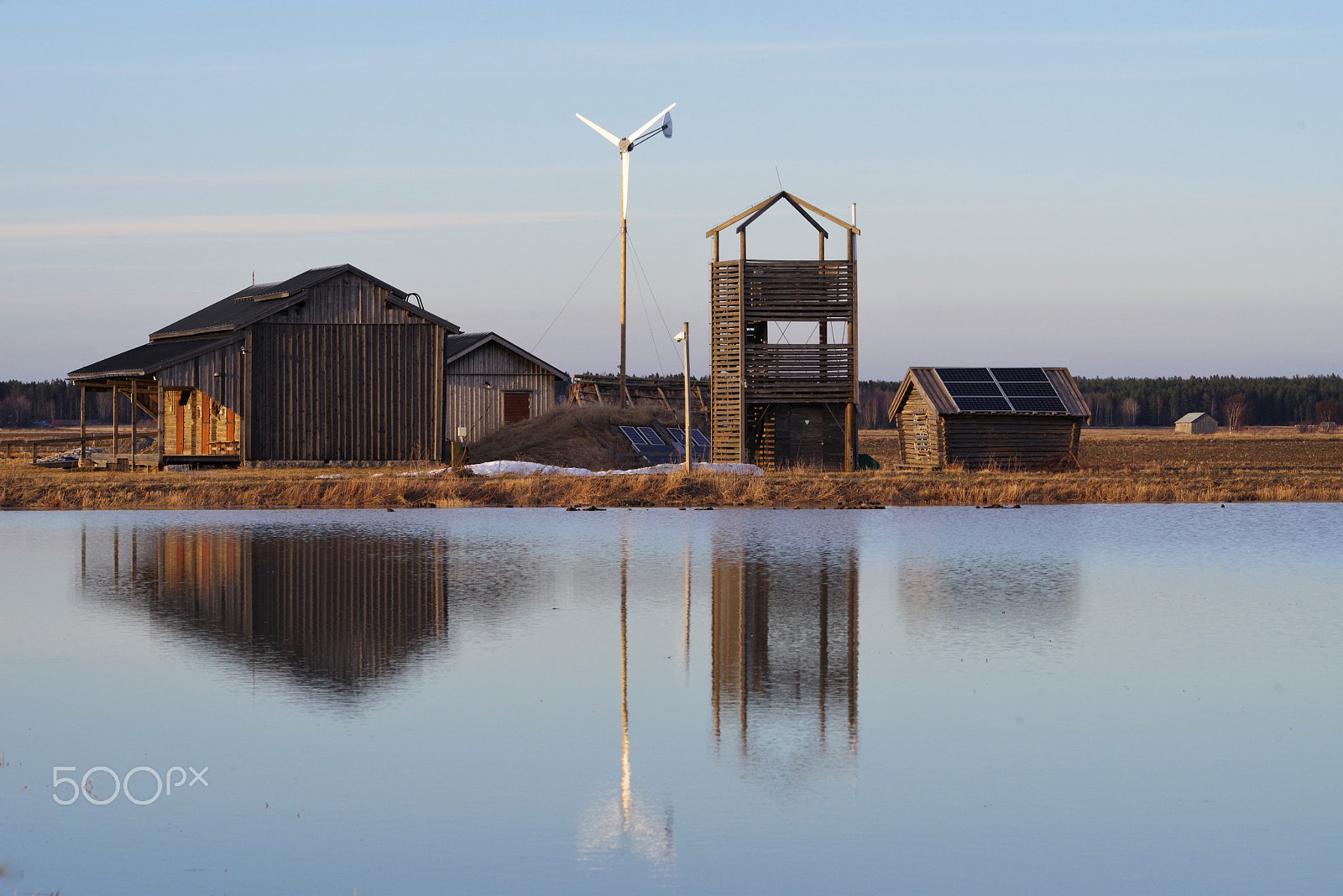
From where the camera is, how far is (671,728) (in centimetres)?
1055

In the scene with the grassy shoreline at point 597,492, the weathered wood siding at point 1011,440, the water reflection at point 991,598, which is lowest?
the water reflection at point 991,598

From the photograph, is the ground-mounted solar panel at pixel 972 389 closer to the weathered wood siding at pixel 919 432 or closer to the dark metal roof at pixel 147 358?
the weathered wood siding at pixel 919 432

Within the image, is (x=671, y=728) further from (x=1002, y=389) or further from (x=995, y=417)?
(x=1002, y=389)

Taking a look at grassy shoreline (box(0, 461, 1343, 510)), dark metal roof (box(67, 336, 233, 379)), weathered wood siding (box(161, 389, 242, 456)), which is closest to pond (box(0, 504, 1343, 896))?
grassy shoreline (box(0, 461, 1343, 510))

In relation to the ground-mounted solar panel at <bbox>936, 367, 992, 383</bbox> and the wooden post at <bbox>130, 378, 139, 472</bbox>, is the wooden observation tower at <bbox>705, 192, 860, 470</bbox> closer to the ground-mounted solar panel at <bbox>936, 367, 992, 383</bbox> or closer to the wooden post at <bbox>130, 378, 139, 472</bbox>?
the ground-mounted solar panel at <bbox>936, 367, 992, 383</bbox>

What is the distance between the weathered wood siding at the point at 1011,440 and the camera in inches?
2053

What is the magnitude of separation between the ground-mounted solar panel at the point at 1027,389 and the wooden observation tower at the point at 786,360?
6054 mm

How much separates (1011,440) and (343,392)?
2377cm

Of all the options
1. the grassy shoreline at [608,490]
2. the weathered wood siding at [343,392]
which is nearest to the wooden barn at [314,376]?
the weathered wood siding at [343,392]

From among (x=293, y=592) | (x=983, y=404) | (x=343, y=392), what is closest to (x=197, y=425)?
(x=343, y=392)

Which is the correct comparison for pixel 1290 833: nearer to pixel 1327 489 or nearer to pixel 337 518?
pixel 337 518

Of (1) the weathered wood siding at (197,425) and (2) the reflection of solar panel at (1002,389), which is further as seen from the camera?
(2) the reflection of solar panel at (1002,389)

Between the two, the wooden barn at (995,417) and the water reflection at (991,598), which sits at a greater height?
the wooden barn at (995,417)

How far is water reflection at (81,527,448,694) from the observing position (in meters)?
13.8
